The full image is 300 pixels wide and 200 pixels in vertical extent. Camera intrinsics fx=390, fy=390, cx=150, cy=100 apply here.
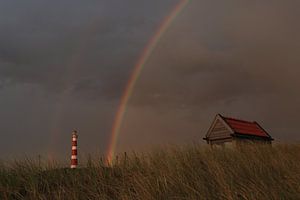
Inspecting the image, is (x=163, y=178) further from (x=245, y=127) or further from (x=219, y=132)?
(x=245, y=127)

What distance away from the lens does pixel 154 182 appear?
20.9 feet

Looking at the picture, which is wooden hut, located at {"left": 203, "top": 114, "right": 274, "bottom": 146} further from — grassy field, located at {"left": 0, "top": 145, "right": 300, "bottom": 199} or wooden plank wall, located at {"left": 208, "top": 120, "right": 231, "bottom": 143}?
grassy field, located at {"left": 0, "top": 145, "right": 300, "bottom": 199}

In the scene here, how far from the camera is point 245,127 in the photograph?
85.8 feet

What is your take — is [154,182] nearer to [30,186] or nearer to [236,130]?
[30,186]

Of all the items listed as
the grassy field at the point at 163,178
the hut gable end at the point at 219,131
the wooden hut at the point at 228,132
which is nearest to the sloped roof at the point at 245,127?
the wooden hut at the point at 228,132

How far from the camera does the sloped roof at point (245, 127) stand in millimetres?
24594

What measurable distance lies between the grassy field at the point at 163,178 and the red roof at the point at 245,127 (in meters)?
15.7

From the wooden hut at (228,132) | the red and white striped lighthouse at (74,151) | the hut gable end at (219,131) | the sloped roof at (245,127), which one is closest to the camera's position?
the red and white striped lighthouse at (74,151)

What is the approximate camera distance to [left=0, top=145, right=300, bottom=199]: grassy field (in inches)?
230

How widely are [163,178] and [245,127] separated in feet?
67.8

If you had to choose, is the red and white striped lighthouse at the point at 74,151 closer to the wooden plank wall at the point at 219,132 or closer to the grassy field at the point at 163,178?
the grassy field at the point at 163,178

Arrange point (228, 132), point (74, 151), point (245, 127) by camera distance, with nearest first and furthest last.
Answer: point (74, 151) < point (228, 132) < point (245, 127)

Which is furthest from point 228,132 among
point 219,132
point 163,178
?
point 163,178

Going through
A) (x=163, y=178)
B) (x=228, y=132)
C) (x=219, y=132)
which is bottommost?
(x=163, y=178)
